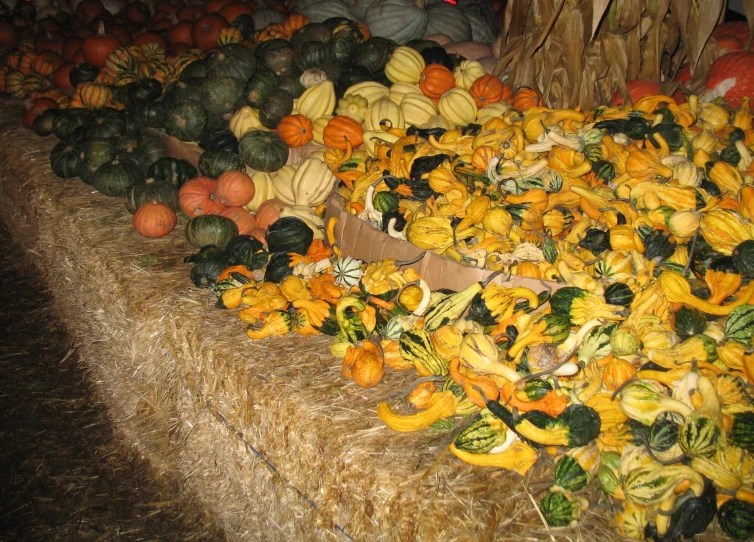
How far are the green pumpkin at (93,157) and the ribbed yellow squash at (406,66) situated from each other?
2672 mm

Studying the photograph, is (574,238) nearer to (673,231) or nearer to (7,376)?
(673,231)

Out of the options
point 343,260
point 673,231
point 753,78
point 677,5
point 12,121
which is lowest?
point 12,121

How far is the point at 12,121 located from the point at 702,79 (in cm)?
726

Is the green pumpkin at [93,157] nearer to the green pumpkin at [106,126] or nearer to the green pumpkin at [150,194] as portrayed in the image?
the green pumpkin at [106,126]

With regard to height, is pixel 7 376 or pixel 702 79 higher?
pixel 702 79

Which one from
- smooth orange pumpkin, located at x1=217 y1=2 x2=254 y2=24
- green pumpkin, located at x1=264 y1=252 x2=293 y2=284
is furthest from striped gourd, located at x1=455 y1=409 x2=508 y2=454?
smooth orange pumpkin, located at x1=217 y1=2 x2=254 y2=24

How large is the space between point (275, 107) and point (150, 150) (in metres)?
1.34

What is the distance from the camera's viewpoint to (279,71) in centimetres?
512

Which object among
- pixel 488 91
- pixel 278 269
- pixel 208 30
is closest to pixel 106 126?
pixel 208 30

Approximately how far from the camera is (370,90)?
461 cm

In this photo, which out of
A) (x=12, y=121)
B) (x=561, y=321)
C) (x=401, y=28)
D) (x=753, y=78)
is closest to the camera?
(x=561, y=321)

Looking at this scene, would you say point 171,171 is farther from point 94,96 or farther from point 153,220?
point 94,96

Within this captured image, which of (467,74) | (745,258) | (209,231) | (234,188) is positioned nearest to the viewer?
(745,258)

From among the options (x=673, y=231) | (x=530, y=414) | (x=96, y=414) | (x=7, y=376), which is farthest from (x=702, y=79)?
(x=7, y=376)
